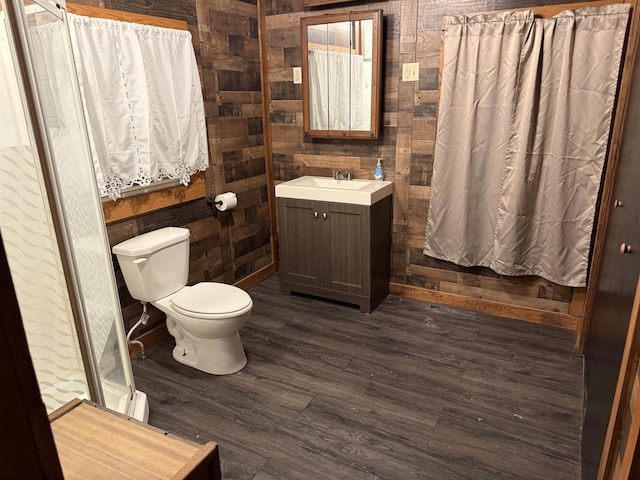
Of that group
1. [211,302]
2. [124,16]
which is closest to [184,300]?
[211,302]

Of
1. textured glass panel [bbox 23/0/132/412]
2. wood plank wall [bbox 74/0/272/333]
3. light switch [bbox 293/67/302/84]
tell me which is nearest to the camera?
textured glass panel [bbox 23/0/132/412]

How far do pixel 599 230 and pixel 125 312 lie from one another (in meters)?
2.73

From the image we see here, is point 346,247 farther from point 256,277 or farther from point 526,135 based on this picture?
point 526,135

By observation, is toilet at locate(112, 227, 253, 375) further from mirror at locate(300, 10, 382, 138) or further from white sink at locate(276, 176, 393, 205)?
mirror at locate(300, 10, 382, 138)

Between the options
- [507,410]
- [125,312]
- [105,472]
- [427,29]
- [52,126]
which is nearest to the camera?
[105,472]

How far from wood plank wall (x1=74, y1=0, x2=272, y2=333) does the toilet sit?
0.17 meters

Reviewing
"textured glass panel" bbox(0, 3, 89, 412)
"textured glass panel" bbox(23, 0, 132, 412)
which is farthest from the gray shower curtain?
"textured glass panel" bbox(0, 3, 89, 412)

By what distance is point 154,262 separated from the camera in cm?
253

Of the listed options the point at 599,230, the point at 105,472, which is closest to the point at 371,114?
the point at 599,230

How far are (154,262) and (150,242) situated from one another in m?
0.11

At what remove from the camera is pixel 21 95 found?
1.19 metres

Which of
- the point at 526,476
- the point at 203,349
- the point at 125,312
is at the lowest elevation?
the point at 526,476

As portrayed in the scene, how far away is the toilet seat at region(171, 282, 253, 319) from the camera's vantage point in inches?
96.0

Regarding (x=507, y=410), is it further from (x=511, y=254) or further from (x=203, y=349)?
(x=203, y=349)
